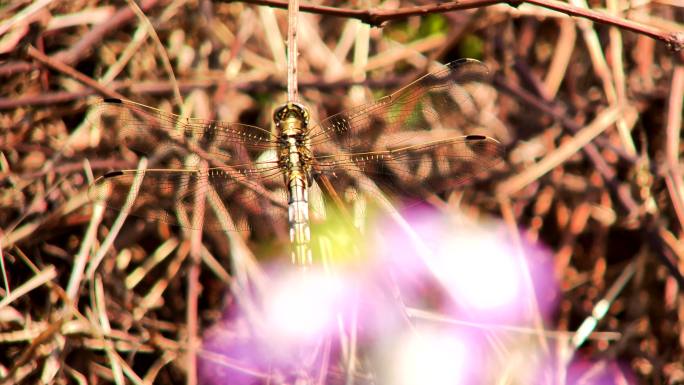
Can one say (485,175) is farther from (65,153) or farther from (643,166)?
(65,153)

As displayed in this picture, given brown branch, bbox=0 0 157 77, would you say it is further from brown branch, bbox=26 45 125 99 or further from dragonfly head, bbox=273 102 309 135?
dragonfly head, bbox=273 102 309 135

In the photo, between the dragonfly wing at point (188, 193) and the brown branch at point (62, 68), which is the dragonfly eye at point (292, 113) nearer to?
the dragonfly wing at point (188, 193)

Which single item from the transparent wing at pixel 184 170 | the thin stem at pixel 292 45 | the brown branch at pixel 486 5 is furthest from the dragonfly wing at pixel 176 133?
the brown branch at pixel 486 5

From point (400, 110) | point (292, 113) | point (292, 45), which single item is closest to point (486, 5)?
point (400, 110)

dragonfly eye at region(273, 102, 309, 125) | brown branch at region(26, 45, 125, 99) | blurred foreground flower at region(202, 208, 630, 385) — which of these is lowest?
blurred foreground flower at region(202, 208, 630, 385)

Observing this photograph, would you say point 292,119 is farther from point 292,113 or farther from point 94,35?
point 94,35

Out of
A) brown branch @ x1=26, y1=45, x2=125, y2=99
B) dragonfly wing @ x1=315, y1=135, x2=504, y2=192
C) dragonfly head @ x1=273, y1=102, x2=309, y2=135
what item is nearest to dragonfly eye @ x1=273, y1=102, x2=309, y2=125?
dragonfly head @ x1=273, y1=102, x2=309, y2=135

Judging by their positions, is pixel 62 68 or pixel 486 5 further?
pixel 62 68
